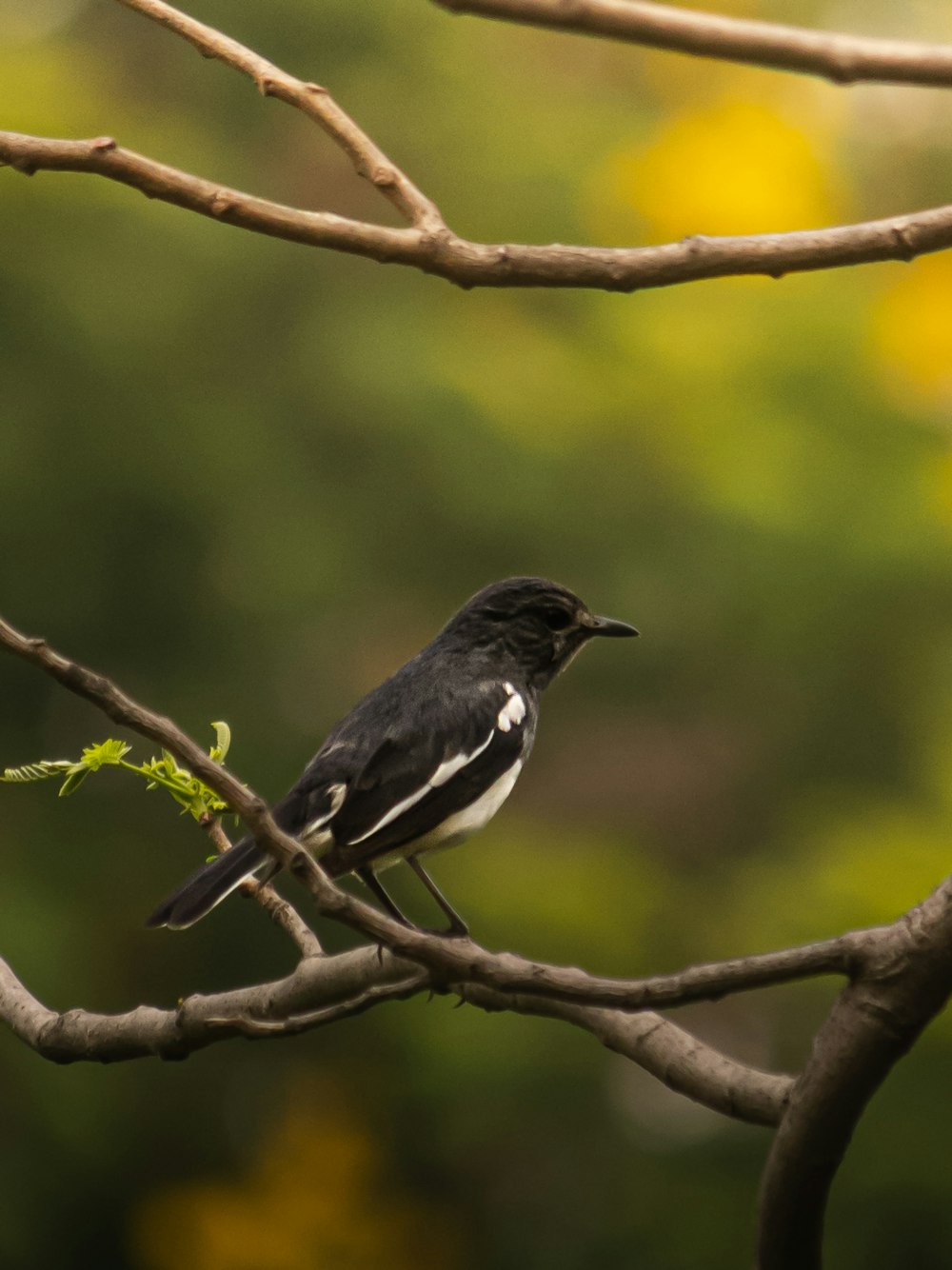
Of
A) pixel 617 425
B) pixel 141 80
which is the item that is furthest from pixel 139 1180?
pixel 141 80

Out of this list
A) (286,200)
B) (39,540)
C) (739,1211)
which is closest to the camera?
(739,1211)

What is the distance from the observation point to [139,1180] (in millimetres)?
7641

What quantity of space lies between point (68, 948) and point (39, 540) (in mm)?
1720

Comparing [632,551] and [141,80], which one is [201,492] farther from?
[141,80]

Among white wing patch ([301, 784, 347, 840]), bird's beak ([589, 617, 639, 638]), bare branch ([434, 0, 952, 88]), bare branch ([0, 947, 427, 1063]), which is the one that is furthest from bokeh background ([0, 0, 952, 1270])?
bare branch ([434, 0, 952, 88])

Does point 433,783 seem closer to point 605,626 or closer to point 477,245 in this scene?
point 605,626

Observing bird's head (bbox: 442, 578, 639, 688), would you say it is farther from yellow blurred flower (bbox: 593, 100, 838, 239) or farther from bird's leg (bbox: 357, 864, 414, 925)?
yellow blurred flower (bbox: 593, 100, 838, 239)

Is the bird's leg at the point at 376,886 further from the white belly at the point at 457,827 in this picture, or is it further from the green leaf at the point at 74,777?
the green leaf at the point at 74,777

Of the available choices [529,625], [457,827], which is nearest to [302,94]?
[457,827]

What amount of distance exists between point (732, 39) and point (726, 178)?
7.00 meters

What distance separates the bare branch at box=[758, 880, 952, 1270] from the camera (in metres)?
2.09

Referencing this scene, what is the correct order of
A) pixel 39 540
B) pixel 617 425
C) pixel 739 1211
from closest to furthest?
pixel 739 1211 → pixel 39 540 → pixel 617 425

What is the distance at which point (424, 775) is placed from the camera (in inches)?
162

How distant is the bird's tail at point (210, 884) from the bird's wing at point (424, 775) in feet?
1.33
